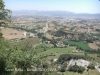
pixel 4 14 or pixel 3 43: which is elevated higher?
pixel 4 14

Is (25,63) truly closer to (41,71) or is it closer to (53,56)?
(41,71)

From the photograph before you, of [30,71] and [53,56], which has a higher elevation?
[30,71]

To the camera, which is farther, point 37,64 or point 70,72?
point 70,72

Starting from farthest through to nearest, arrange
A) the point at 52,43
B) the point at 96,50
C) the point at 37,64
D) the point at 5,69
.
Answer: the point at 52,43
the point at 96,50
the point at 37,64
the point at 5,69

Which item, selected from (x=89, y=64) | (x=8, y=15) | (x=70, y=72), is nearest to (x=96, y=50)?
(x=89, y=64)

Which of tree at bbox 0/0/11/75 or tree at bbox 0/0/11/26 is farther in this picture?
tree at bbox 0/0/11/26

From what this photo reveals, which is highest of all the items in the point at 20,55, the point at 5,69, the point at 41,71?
the point at 20,55

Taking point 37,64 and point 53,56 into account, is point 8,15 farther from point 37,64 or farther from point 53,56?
point 53,56

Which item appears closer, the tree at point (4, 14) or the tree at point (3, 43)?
the tree at point (3, 43)

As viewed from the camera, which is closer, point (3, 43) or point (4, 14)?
point (3, 43)

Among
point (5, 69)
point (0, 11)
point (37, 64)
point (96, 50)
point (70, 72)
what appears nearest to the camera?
point (5, 69)
